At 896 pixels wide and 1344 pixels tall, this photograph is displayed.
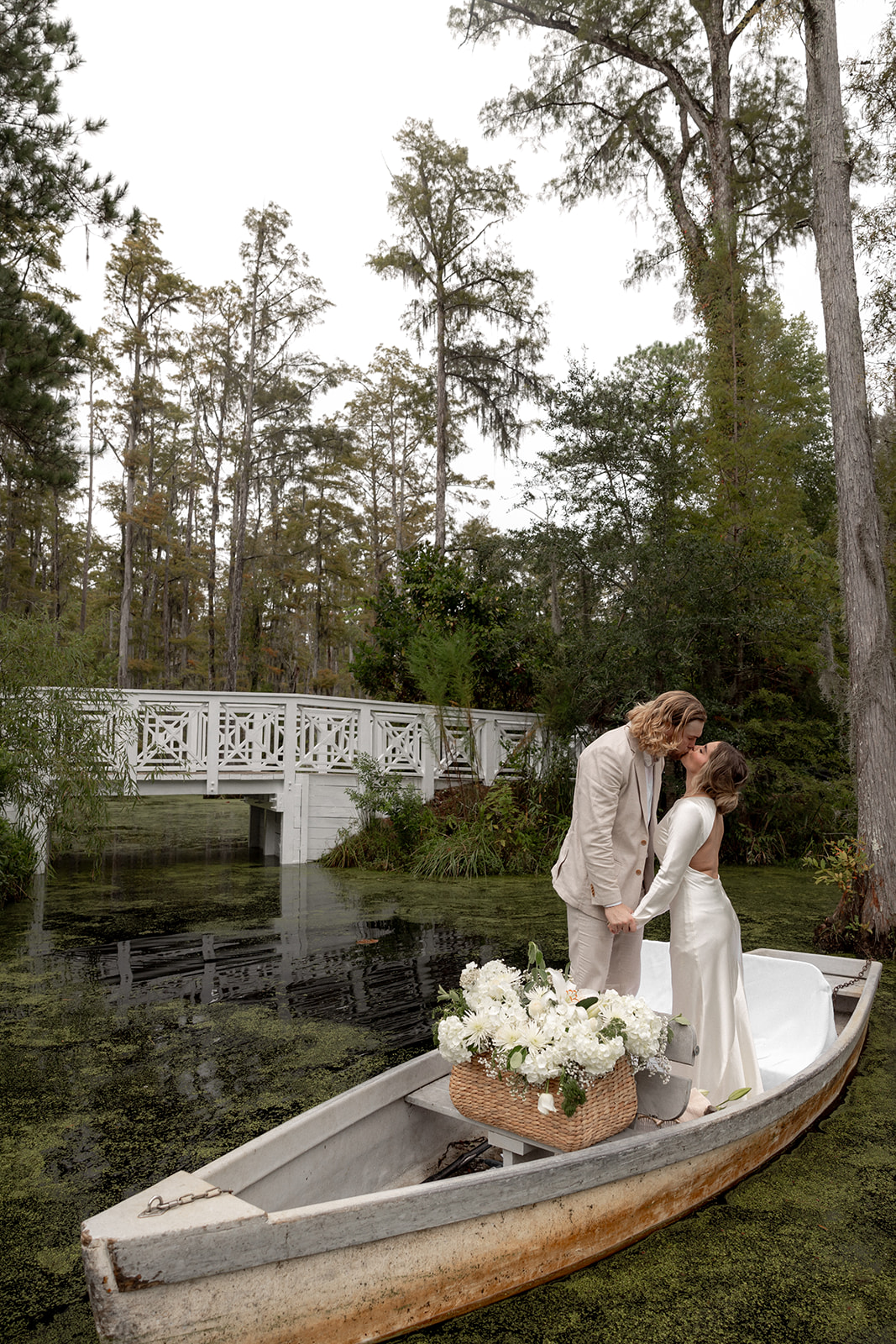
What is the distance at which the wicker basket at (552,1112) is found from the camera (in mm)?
2357

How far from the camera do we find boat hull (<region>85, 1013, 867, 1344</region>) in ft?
5.59

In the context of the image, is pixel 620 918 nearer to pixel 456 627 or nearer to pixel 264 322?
pixel 456 627

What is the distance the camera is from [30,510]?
29250mm

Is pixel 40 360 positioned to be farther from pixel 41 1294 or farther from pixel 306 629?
pixel 306 629

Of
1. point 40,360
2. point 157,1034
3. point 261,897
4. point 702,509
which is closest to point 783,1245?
point 157,1034

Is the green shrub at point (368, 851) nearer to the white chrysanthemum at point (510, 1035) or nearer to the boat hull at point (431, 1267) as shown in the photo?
the boat hull at point (431, 1267)

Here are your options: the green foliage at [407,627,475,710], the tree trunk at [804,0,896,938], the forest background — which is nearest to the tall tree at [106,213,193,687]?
the forest background

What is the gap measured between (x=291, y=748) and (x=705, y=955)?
8.12 meters

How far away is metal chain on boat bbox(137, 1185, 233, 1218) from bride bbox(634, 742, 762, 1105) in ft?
6.09

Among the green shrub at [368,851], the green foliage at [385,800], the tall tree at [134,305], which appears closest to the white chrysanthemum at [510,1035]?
the green shrub at [368,851]

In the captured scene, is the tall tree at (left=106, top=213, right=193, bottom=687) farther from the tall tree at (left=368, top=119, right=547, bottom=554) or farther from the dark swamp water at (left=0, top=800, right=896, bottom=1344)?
the dark swamp water at (left=0, top=800, right=896, bottom=1344)

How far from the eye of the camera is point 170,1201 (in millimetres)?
1816

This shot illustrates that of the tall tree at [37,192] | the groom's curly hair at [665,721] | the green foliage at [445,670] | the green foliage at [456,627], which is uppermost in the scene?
the tall tree at [37,192]

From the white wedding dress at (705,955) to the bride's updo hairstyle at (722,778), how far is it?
0.04 meters
